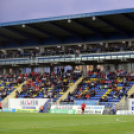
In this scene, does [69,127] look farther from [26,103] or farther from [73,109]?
[26,103]

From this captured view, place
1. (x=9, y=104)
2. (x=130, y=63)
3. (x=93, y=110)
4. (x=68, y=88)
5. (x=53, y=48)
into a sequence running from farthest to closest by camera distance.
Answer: (x=53, y=48) < (x=130, y=63) < (x=68, y=88) < (x=9, y=104) < (x=93, y=110)

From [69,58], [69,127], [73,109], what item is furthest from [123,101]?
[69,127]

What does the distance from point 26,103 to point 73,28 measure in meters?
15.8

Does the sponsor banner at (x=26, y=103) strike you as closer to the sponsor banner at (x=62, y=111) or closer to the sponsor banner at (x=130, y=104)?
the sponsor banner at (x=62, y=111)

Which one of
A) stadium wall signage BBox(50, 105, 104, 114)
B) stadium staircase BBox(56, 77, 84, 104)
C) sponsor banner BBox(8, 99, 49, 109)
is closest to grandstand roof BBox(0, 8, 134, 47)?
stadium staircase BBox(56, 77, 84, 104)

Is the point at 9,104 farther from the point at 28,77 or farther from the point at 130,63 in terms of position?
the point at 130,63

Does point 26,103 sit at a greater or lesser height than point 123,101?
lesser

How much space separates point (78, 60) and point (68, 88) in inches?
191

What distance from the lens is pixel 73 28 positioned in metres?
45.6

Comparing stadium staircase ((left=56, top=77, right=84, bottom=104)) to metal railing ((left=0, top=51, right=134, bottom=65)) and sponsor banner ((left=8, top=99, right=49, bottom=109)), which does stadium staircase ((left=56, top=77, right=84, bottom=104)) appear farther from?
sponsor banner ((left=8, top=99, right=49, bottom=109))

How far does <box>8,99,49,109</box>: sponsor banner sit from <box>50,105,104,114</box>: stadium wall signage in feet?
5.23

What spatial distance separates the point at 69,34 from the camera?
159 ft

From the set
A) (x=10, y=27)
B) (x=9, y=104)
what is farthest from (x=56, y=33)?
(x=9, y=104)

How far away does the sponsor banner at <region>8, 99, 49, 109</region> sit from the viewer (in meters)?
34.1
